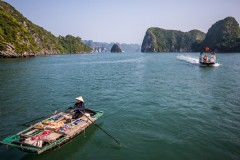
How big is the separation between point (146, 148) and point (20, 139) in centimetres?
913

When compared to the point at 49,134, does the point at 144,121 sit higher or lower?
lower

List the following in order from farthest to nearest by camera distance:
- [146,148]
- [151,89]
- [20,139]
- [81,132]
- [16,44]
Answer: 1. [16,44]
2. [151,89]
3. [81,132]
4. [146,148]
5. [20,139]

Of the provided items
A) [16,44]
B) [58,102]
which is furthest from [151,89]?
[16,44]

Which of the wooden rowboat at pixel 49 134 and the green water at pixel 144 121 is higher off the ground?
the wooden rowboat at pixel 49 134

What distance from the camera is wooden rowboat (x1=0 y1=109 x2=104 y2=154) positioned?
39.7 feet

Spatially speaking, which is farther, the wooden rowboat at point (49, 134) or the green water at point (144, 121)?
the green water at point (144, 121)

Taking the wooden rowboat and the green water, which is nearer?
the wooden rowboat

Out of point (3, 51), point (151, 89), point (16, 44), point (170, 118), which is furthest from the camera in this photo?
point (16, 44)

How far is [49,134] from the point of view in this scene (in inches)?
542

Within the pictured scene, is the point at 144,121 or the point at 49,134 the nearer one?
the point at 49,134

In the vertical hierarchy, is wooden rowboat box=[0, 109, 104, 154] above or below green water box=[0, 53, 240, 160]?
above

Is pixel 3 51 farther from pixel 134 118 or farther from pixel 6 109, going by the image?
pixel 134 118

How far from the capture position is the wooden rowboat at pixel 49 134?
12.1 metres

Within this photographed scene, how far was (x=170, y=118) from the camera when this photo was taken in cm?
1930
